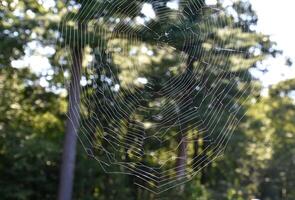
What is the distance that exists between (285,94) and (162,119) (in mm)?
15612

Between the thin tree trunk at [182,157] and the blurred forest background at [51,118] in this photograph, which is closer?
the thin tree trunk at [182,157]

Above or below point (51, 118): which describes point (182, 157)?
below

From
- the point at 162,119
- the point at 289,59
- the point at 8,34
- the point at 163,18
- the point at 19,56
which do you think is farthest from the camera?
the point at 289,59

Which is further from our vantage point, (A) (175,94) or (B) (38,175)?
(B) (38,175)

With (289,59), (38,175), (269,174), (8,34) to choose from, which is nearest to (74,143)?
(38,175)

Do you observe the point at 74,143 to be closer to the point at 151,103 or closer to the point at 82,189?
the point at 82,189

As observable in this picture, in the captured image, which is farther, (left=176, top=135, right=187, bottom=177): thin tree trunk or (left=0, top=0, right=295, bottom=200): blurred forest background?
(left=0, top=0, right=295, bottom=200): blurred forest background

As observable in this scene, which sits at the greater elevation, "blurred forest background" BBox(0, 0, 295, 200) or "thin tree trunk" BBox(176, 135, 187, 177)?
"blurred forest background" BBox(0, 0, 295, 200)

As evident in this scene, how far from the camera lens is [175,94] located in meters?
5.69

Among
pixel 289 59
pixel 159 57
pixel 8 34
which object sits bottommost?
pixel 159 57

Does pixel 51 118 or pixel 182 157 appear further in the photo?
pixel 51 118

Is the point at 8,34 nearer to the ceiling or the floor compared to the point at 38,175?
nearer to the ceiling

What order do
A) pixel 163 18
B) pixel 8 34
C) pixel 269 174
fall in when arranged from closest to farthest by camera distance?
pixel 163 18, pixel 8 34, pixel 269 174

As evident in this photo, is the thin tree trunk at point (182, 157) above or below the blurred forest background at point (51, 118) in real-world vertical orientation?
below
